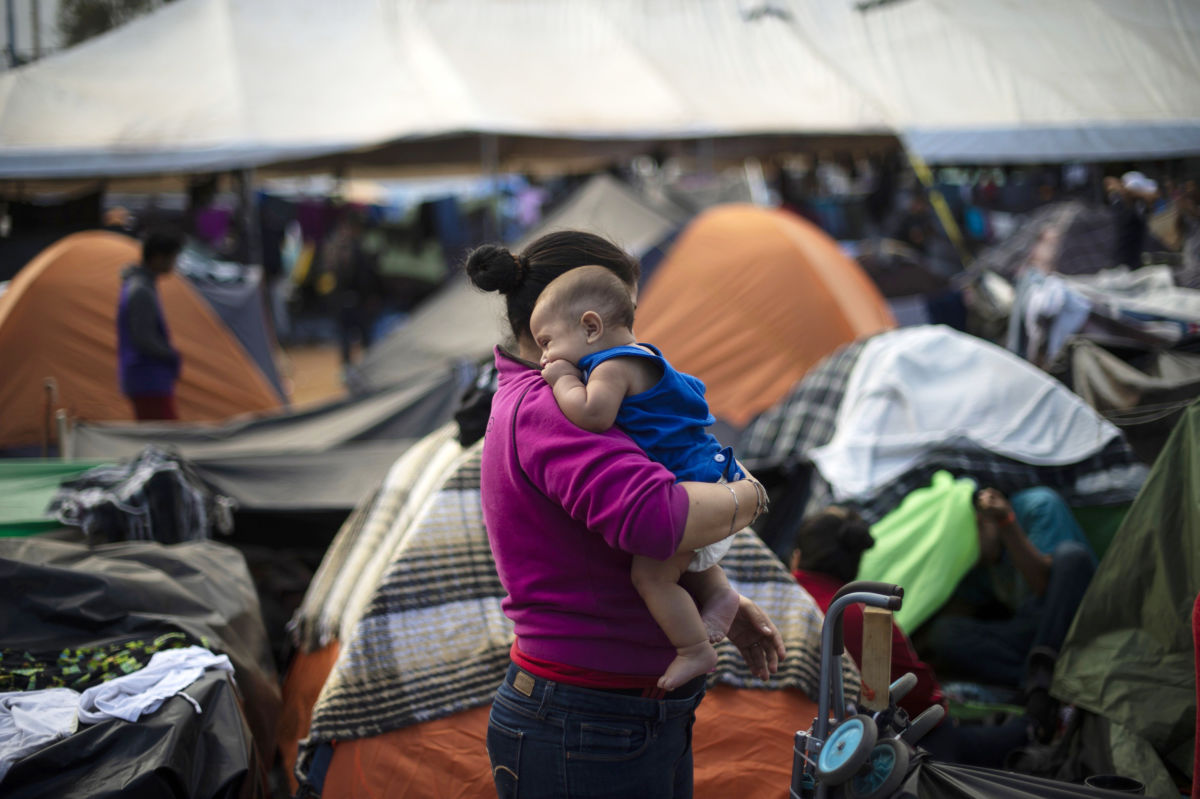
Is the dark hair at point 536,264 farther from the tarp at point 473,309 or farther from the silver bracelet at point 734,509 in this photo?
the tarp at point 473,309

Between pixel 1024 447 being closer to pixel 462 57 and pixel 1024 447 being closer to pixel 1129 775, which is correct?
pixel 1129 775

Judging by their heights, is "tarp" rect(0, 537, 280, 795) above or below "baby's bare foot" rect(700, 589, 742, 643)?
below

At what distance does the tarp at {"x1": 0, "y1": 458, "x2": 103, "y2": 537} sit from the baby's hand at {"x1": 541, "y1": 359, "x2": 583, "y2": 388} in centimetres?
243

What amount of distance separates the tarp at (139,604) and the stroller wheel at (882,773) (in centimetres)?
147

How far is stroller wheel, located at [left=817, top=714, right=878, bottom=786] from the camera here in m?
1.58

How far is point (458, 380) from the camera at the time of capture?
5031mm

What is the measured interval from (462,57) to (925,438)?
708 cm

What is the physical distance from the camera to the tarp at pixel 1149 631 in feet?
7.96

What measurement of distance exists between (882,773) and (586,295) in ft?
2.92

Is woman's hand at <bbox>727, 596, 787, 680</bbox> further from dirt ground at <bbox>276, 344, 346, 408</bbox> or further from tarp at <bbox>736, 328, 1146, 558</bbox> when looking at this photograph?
dirt ground at <bbox>276, 344, 346, 408</bbox>

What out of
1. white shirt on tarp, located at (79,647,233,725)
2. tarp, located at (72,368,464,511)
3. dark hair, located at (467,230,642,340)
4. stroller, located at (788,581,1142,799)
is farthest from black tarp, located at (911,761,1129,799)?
tarp, located at (72,368,464,511)

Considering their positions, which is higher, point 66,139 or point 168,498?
point 66,139

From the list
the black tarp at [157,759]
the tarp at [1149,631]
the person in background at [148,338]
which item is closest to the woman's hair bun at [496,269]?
the black tarp at [157,759]

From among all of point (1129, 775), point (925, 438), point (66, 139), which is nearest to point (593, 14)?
point (66, 139)
